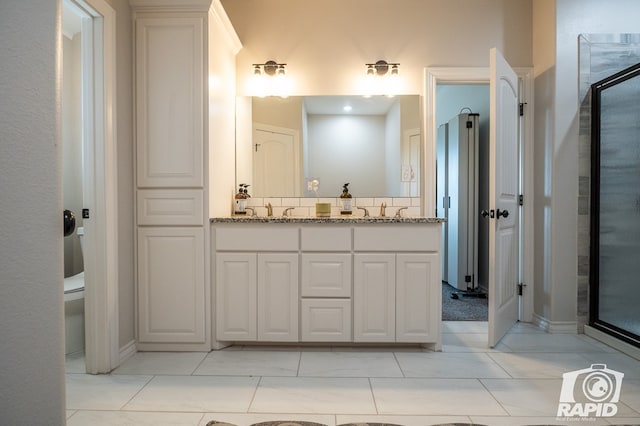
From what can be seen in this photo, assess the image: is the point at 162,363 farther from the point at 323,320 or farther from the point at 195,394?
the point at 323,320

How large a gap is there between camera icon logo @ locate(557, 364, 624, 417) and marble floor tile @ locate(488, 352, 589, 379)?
58mm

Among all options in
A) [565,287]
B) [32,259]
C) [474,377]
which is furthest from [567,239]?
[32,259]

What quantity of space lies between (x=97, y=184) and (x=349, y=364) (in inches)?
69.3

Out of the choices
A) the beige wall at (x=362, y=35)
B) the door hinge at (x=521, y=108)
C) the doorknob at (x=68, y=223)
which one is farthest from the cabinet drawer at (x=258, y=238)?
the door hinge at (x=521, y=108)

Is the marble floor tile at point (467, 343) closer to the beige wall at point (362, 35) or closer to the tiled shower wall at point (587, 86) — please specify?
the tiled shower wall at point (587, 86)

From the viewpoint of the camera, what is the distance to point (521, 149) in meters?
3.31

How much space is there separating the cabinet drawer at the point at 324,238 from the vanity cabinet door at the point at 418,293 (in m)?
0.37

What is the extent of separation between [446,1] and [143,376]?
133 inches

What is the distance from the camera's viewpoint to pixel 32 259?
809 millimetres

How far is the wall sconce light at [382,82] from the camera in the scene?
128 inches

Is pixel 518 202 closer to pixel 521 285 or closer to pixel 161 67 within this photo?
pixel 521 285

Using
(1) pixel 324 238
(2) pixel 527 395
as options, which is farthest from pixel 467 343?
(1) pixel 324 238

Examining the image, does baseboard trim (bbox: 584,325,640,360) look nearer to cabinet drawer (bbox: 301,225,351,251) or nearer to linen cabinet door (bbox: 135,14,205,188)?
cabinet drawer (bbox: 301,225,351,251)

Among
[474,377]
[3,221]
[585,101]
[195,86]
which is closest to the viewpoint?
[3,221]
